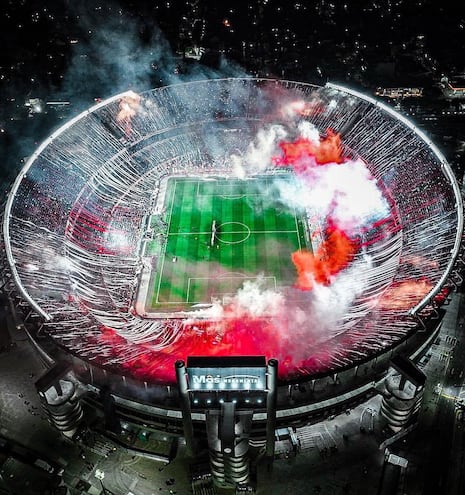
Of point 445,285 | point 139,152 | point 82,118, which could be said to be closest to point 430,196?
point 445,285

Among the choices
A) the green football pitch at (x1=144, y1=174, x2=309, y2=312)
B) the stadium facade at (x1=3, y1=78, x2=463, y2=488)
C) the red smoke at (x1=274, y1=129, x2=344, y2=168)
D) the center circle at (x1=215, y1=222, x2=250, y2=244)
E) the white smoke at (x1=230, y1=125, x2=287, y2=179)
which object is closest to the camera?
the stadium facade at (x1=3, y1=78, x2=463, y2=488)

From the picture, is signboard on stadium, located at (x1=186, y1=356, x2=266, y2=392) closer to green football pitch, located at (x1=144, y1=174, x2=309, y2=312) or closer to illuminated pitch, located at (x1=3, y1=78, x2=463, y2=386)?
illuminated pitch, located at (x1=3, y1=78, x2=463, y2=386)

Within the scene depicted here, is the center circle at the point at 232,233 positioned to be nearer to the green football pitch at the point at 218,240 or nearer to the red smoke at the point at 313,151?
the green football pitch at the point at 218,240

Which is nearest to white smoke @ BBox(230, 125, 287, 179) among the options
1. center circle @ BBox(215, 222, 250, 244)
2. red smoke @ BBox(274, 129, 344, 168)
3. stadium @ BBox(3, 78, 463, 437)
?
stadium @ BBox(3, 78, 463, 437)

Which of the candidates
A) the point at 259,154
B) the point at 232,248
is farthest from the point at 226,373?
the point at 259,154

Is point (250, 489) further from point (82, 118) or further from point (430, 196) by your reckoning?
point (82, 118)
